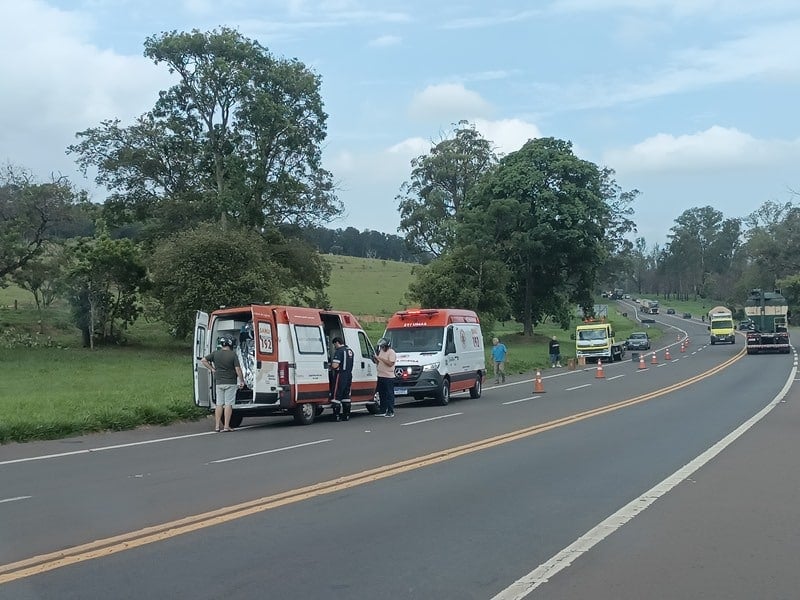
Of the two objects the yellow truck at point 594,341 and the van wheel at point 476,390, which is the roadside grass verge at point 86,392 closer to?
the van wheel at point 476,390

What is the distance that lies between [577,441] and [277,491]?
6266 mm

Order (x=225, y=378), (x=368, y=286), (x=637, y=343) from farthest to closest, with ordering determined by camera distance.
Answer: (x=368, y=286) < (x=637, y=343) < (x=225, y=378)

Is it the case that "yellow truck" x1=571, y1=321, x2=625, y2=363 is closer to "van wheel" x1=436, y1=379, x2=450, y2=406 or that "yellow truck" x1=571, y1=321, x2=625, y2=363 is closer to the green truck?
the green truck

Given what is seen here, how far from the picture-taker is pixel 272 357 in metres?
17.7

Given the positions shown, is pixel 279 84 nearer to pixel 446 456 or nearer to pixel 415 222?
pixel 415 222

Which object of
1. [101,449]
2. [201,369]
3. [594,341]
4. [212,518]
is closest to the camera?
[212,518]

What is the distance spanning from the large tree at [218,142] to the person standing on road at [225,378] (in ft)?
93.5

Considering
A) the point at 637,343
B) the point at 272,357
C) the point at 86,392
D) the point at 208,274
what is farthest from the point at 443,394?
the point at 637,343

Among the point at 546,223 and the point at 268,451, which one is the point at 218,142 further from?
the point at 268,451

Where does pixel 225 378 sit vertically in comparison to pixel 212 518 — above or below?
above

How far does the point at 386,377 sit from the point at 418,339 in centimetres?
409

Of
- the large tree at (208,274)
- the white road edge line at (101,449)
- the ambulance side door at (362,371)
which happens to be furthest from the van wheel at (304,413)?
the large tree at (208,274)

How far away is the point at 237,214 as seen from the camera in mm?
46312

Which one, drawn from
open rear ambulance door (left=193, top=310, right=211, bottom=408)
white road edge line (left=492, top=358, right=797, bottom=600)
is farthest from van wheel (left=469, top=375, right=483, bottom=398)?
white road edge line (left=492, top=358, right=797, bottom=600)
